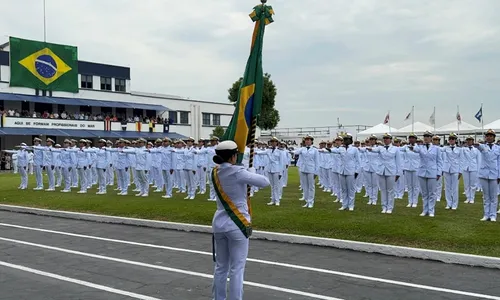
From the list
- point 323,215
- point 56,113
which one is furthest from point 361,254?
point 56,113

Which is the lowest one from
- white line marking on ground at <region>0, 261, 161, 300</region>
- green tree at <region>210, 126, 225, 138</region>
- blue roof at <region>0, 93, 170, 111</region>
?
white line marking on ground at <region>0, 261, 161, 300</region>

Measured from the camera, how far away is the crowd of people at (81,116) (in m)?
44.8

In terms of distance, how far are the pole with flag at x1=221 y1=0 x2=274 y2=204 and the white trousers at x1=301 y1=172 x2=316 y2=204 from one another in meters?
8.31

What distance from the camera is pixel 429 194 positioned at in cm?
1258

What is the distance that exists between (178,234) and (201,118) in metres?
51.4

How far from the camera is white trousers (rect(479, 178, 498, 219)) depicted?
456 inches

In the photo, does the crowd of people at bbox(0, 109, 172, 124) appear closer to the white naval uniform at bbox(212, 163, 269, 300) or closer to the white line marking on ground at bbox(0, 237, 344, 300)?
the white line marking on ground at bbox(0, 237, 344, 300)

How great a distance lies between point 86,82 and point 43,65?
9682 millimetres

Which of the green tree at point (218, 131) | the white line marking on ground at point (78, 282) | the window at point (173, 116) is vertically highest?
the window at point (173, 116)

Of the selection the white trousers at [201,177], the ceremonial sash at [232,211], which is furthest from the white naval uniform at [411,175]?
the ceremonial sash at [232,211]

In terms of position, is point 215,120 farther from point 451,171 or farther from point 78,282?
point 78,282

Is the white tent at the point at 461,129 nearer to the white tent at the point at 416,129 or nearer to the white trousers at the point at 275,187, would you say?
the white tent at the point at 416,129

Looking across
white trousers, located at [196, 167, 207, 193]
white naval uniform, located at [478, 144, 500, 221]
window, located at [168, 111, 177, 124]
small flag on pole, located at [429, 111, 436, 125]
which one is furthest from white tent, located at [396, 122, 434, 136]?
window, located at [168, 111, 177, 124]

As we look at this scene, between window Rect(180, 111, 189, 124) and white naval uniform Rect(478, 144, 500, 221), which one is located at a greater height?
window Rect(180, 111, 189, 124)
